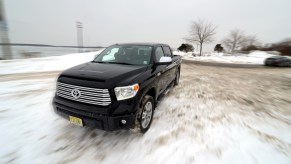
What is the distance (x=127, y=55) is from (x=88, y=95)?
1.67 meters

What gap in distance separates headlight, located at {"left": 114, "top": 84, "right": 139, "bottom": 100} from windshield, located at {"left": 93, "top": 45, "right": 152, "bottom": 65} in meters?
1.06

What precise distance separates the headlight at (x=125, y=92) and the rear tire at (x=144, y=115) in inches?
14.5

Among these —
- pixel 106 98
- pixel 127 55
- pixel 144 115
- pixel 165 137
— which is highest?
pixel 127 55

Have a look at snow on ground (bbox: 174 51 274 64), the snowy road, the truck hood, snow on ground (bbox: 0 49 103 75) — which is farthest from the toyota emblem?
snow on ground (bbox: 174 51 274 64)

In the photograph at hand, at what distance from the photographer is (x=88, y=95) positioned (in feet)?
8.55

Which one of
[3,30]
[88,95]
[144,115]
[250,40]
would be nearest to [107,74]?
[88,95]

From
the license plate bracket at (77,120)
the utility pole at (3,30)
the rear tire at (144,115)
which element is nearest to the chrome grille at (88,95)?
the license plate bracket at (77,120)

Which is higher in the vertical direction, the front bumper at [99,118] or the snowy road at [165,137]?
the front bumper at [99,118]

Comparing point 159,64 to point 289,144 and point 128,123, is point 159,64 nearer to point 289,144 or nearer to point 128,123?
point 128,123

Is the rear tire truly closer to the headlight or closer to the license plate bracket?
the headlight

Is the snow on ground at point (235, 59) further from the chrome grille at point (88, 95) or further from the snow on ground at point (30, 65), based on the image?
the chrome grille at point (88, 95)

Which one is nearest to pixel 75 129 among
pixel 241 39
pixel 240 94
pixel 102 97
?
pixel 102 97

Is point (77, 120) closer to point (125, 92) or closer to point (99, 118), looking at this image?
point (99, 118)

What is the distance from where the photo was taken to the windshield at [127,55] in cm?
368
